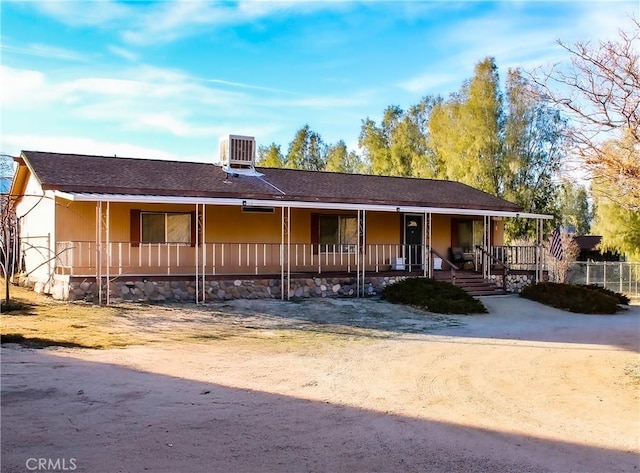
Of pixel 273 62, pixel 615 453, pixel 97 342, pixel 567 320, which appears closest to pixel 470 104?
pixel 273 62

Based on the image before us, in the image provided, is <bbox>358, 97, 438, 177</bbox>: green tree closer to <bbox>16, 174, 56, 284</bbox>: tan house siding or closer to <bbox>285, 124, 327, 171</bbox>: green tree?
<bbox>285, 124, 327, 171</bbox>: green tree

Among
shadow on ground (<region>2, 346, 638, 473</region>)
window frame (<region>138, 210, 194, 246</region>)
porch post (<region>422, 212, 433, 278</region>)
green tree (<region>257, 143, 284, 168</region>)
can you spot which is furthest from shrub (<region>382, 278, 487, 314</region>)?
green tree (<region>257, 143, 284, 168</region>)

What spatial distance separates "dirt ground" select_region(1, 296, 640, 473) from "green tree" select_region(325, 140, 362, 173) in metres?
33.0

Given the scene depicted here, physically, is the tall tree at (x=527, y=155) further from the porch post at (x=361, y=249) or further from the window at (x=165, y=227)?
the window at (x=165, y=227)

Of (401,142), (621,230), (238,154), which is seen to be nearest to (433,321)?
(238,154)

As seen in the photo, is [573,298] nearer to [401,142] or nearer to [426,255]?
[426,255]

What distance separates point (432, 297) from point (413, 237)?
15.7 ft

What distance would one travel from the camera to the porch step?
17.7m

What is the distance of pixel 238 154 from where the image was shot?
18484 mm

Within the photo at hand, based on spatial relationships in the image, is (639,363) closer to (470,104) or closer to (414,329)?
(414,329)

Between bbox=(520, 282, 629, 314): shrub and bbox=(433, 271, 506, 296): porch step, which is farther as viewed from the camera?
bbox=(433, 271, 506, 296): porch step

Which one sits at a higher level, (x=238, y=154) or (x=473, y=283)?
(x=238, y=154)

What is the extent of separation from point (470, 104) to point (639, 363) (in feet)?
75.4

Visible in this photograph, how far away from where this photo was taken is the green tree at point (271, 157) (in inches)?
1669
